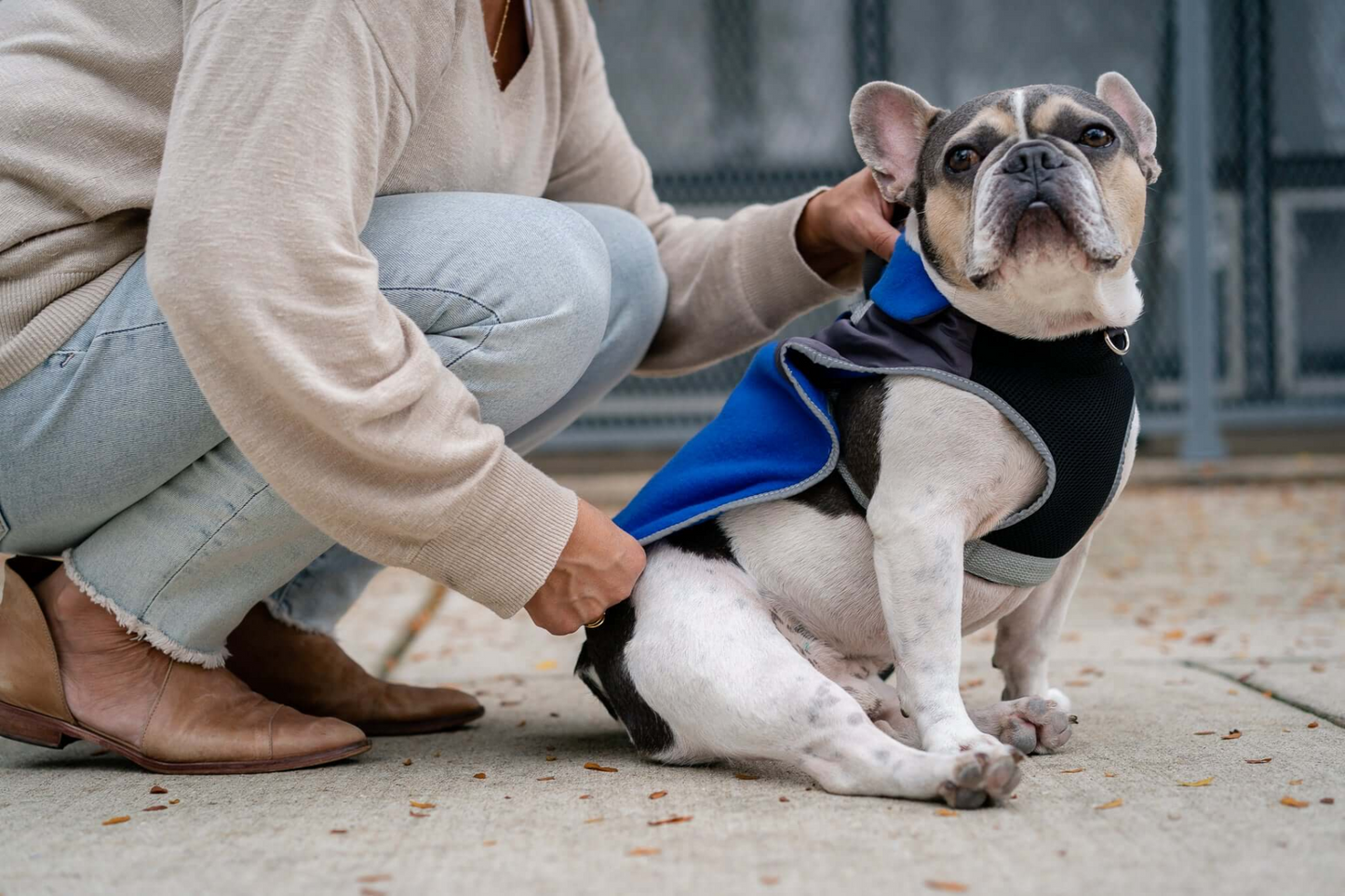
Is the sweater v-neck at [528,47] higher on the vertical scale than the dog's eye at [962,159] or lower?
higher

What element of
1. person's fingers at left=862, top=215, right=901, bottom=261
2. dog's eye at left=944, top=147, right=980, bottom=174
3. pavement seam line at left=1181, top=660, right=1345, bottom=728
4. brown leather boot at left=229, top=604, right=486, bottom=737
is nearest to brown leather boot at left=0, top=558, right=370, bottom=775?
brown leather boot at left=229, top=604, right=486, bottom=737

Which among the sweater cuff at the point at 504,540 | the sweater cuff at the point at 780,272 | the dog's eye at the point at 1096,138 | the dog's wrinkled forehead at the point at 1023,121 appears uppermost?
the dog's wrinkled forehead at the point at 1023,121

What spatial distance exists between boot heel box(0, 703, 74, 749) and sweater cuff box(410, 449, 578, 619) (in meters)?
0.77

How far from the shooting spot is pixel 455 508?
6.45ft

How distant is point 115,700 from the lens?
221cm

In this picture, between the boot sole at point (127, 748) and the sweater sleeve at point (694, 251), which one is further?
the sweater sleeve at point (694, 251)

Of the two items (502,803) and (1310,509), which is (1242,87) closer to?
(1310,509)

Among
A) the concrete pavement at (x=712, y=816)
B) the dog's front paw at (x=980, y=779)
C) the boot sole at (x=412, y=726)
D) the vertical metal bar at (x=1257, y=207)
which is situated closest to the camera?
the concrete pavement at (x=712, y=816)

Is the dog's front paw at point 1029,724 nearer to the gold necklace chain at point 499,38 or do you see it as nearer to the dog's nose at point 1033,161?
the dog's nose at point 1033,161

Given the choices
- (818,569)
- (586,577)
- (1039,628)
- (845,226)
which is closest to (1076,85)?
(845,226)

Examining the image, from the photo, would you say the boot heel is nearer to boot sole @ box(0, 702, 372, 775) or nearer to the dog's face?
boot sole @ box(0, 702, 372, 775)

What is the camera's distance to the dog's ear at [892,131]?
2365 millimetres

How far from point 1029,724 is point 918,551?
0.41 metres

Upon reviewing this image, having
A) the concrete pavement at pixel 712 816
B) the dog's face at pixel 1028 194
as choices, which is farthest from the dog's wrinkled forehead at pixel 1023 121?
the concrete pavement at pixel 712 816
